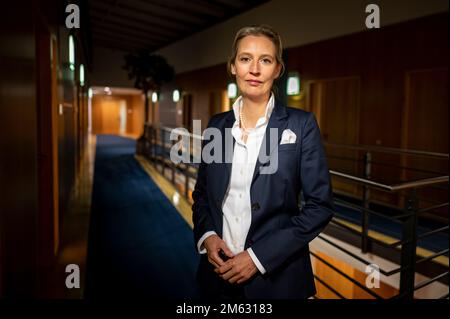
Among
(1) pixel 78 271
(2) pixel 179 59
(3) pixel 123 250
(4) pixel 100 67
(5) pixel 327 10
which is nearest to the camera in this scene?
(1) pixel 78 271

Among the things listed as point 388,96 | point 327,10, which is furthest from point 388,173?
point 327,10

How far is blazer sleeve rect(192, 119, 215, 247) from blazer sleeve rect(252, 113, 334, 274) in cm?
18

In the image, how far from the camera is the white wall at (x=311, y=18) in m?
4.20

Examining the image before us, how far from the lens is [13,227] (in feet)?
5.07

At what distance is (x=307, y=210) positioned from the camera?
101 cm

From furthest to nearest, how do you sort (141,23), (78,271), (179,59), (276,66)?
1. (179,59)
2. (141,23)
3. (78,271)
4. (276,66)

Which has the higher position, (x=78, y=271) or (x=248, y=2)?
(x=248, y=2)

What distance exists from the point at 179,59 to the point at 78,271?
9.05 metres

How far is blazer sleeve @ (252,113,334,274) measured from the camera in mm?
997

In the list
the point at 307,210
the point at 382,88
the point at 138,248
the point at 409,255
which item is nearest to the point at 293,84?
the point at 382,88

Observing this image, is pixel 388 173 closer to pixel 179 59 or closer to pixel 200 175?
pixel 200 175

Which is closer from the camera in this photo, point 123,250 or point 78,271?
point 78,271
